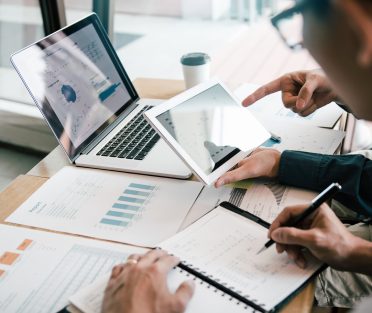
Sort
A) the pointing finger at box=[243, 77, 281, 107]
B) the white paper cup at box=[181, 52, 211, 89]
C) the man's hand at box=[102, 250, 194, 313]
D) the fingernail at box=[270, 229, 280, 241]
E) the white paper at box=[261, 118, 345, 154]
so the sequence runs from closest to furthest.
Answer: the man's hand at box=[102, 250, 194, 313], the fingernail at box=[270, 229, 280, 241], the white paper at box=[261, 118, 345, 154], the pointing finger at box=[243, 77, 281, 107], the white paper cup at box=[181, 52, 211, 89]

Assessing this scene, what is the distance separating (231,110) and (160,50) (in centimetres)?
278

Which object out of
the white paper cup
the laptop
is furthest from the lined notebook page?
the white paper cup

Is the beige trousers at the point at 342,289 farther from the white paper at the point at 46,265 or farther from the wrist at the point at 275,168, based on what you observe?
the white paper at the point at 46,265

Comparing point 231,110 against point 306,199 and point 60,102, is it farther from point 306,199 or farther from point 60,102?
point 60,102

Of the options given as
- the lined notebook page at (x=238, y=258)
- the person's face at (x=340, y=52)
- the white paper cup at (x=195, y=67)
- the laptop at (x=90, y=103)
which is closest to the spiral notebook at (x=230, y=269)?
the lined notebook page at (x=238, y=258)

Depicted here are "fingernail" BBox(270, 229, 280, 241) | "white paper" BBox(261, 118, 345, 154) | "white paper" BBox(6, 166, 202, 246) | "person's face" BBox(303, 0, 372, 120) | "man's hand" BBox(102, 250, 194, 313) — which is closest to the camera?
"person's face" BBox(303, 0, 372, 120)

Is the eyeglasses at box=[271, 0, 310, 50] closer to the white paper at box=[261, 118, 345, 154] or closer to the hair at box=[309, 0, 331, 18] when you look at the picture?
the hair at box=[309, 0, 331, 18]

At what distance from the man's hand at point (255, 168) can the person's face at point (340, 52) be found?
48 centimetres

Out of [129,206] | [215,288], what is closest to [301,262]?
→ [215,288]

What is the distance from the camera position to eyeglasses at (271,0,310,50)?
0.57 m

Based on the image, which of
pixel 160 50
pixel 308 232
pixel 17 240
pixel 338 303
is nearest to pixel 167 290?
pixel 308 232

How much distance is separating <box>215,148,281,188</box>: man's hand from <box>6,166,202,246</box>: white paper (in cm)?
8

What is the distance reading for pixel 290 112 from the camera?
1.40 m

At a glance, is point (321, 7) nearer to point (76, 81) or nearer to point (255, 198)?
point (255, 198)
